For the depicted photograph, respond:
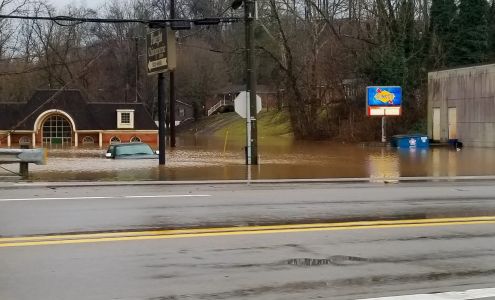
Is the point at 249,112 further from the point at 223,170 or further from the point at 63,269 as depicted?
the point at 63,269

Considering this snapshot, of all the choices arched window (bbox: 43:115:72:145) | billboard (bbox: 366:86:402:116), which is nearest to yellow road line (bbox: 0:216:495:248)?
billboard (bbox: 366:86:402:116)

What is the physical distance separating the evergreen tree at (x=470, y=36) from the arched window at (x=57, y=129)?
37.5 meters

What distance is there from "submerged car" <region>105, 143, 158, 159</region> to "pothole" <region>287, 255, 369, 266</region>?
22165mm

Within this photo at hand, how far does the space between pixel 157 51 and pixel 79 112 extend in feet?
134

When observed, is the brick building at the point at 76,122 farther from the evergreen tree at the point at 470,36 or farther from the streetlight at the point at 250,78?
the streetlight at the point at 250,78

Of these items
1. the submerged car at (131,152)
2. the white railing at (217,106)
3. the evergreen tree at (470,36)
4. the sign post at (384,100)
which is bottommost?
the submerged car at (131,152)

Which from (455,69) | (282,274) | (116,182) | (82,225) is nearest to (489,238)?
(282,274)

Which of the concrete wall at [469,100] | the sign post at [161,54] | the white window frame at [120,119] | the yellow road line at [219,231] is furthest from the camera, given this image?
the white window frame at [120,119]

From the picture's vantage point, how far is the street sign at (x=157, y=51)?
22.7m

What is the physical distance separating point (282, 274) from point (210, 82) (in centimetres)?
9470

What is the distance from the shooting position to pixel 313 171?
2292 cm

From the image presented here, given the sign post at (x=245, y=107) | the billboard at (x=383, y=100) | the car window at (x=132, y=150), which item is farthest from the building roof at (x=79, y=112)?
the sign post at (x=245, y=107)

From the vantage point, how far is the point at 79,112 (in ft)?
203

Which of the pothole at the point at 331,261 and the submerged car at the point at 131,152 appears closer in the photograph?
the pothole at the point at 331,261
